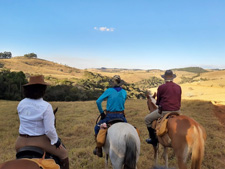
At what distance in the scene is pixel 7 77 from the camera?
3094 cm

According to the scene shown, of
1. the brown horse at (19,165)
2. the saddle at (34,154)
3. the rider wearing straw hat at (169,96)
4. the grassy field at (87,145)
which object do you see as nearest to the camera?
the brown horse at (19,165)

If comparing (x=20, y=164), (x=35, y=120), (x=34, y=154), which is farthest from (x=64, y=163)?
(x=20, y=164)

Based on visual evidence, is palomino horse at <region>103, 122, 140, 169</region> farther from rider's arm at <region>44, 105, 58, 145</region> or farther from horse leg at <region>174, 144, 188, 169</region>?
rider's arm at <region>44, 105, 58, 145</region>

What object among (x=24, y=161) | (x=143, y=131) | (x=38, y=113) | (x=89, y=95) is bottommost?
(x=89, y=95)

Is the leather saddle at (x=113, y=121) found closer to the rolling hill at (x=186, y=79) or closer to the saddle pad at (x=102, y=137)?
the saddle pad at (x=102, y=137)

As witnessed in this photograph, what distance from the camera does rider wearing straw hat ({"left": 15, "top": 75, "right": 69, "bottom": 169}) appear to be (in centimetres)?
292

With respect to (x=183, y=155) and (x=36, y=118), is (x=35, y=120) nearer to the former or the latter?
(x=36, y=118)

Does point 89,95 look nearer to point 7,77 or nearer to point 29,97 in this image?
point 7,77

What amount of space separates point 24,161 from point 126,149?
1963 mm

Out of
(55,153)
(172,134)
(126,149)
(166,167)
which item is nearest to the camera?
(55,153)

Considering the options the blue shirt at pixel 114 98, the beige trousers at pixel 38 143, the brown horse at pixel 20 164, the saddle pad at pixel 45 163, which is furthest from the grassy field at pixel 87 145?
the brown horse at pixel 20 164

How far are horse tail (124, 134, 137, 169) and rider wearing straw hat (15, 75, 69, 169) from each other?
1467 millimetres

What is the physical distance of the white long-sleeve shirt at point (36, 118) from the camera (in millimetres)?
2908

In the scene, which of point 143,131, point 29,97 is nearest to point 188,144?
point 29,97
